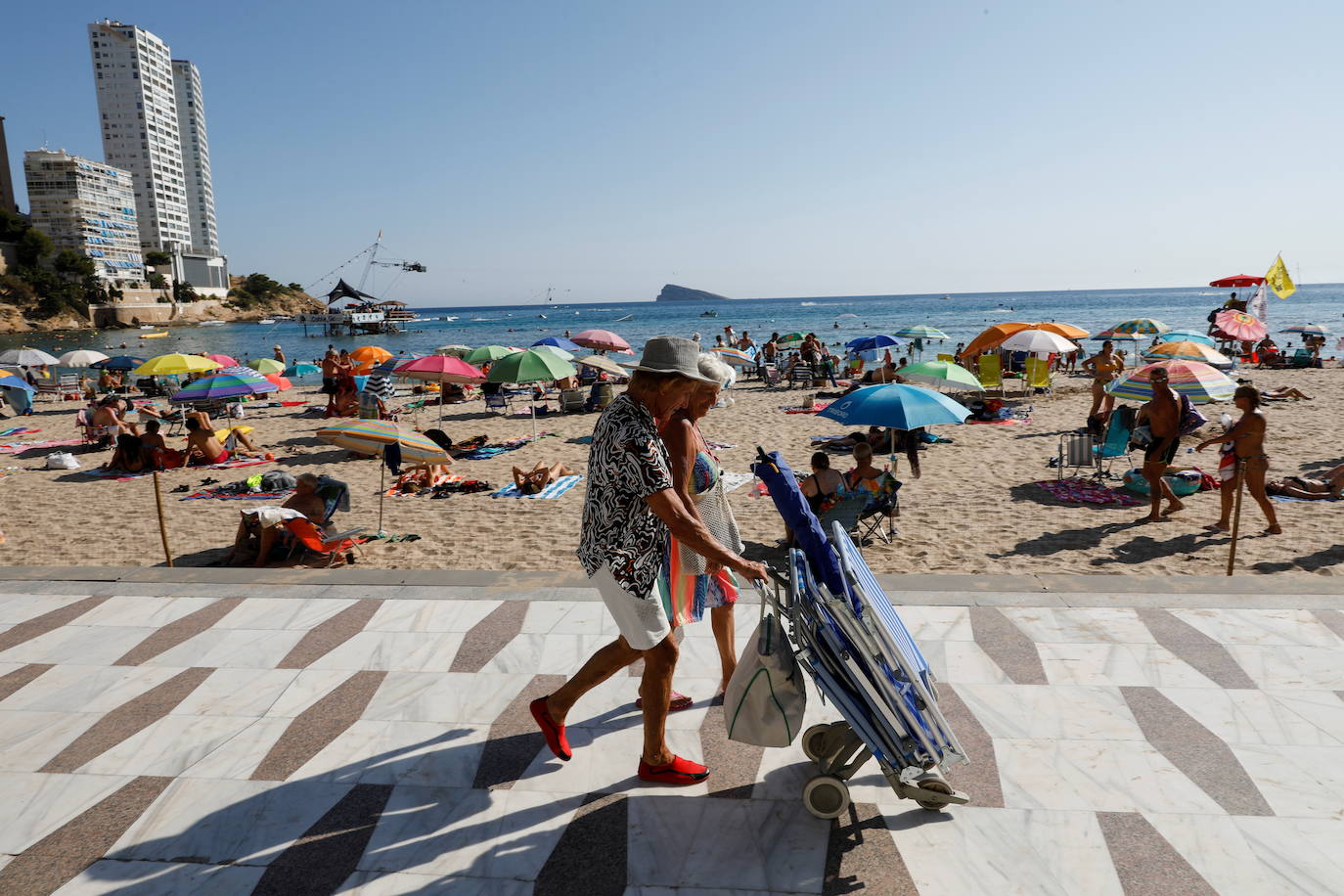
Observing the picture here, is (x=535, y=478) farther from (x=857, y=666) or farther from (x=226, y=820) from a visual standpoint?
(x=857, y=666)

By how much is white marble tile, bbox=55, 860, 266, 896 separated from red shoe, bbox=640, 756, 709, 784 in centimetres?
125

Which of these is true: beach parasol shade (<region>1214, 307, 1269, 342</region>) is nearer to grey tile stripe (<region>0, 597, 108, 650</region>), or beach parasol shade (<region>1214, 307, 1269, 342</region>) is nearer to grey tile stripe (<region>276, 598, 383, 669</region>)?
grey tile stripe (<region>276, 598, 383, 669</region>)

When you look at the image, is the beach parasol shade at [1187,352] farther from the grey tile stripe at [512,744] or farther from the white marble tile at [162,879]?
the white marble tile at [162,879]

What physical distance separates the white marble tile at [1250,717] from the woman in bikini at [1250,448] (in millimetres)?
3700

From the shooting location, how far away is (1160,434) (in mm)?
7234

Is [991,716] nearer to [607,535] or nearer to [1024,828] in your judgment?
[1024,828]

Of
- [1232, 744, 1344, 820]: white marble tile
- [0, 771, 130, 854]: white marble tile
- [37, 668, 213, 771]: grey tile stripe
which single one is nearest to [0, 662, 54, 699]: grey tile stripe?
[37, 668, 213, 771]: grey tile stripe

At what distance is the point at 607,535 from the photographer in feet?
8.43

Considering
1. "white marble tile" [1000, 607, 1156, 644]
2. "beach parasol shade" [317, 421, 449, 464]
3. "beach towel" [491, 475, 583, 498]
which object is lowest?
"beach towel" [491, 475, 583, 498]

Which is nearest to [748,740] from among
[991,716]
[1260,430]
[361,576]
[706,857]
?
[706,857]

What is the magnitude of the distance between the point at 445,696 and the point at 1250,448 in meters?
6.67

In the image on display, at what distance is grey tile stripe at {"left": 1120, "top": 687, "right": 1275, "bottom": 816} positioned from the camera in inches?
104

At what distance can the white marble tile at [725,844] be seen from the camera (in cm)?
235

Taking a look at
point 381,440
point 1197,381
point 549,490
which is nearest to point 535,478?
point 549,490
